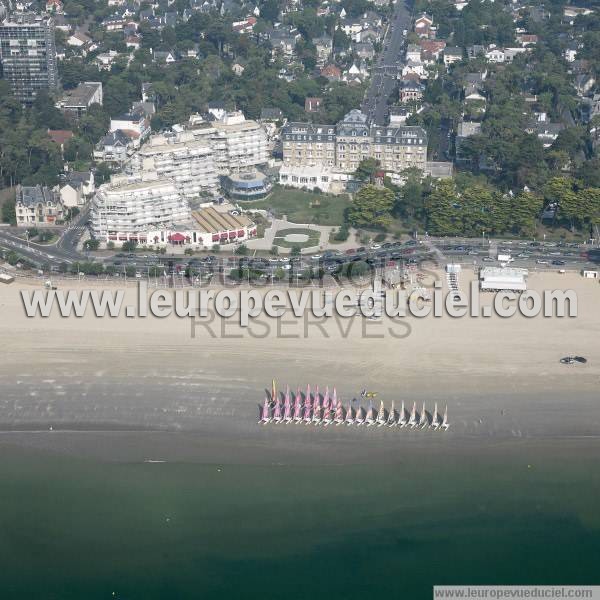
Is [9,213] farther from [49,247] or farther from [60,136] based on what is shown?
[60,136]

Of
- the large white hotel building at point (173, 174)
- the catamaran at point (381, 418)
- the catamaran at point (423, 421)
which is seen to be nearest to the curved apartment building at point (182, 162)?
the large white hotel building at point (173, 174)

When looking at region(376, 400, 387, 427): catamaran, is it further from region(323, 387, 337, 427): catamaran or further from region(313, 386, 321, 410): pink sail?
region(313, 386, 321, 410): pink sail

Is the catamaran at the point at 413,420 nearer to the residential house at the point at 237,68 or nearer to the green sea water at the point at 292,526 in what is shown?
the green sea water at the point at 292,526

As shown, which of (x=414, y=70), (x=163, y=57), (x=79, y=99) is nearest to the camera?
(x=79, y=99)

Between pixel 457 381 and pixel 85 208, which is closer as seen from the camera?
pixel 457 381

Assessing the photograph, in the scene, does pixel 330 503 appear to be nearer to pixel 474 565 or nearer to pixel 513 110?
pixel 474 565

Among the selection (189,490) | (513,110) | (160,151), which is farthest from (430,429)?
(513,110)

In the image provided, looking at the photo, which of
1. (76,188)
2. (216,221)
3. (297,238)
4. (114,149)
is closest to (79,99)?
(114,149)
